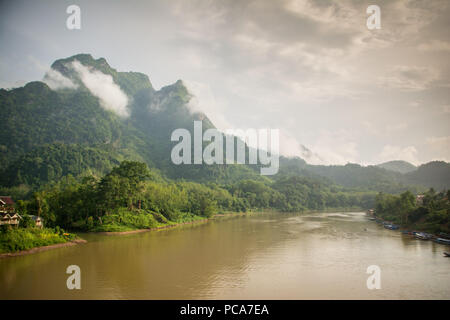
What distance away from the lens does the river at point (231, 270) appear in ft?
51.2

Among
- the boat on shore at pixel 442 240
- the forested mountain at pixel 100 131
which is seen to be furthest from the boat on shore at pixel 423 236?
the forested mountain at pixel 100 131

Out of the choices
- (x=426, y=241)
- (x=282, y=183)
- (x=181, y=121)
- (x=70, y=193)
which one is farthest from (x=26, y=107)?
(x=426, y=241)

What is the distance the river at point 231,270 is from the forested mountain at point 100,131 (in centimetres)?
5066

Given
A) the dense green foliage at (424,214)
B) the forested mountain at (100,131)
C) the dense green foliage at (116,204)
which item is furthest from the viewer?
the forested mountain at (100,131)

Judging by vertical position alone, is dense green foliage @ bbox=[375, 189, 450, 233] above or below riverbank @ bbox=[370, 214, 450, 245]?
above

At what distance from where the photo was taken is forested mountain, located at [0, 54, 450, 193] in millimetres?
76188

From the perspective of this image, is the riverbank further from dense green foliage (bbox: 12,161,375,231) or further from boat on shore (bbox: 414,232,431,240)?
dense green foliage (bbox: 12,161,375,231)

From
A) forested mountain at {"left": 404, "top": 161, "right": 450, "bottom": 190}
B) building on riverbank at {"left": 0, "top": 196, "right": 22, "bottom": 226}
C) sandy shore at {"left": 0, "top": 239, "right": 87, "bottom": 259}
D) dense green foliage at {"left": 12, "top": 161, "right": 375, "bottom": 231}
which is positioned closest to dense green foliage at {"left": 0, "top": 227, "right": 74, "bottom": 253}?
sandy shore at {"left": 0, "top": 239, "right": 87, "bottom": 259}

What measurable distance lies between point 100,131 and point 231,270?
112 m

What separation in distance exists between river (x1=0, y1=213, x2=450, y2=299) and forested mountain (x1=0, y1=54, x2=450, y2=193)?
1994 inches

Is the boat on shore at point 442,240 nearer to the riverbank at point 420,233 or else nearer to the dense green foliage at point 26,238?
the riverbank at point 420,233

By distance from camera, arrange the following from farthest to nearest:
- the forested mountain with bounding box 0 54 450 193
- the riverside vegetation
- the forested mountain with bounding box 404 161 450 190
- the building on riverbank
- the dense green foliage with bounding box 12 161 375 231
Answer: the forested mountain with bounding box 404 161 450 190
the forested mountain with bounding box 0 54 450 193
the riverside vegetation
the dense green foliage with bounding box 12 161 375 231
the building on riverbank

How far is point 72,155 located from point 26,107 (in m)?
48.5
